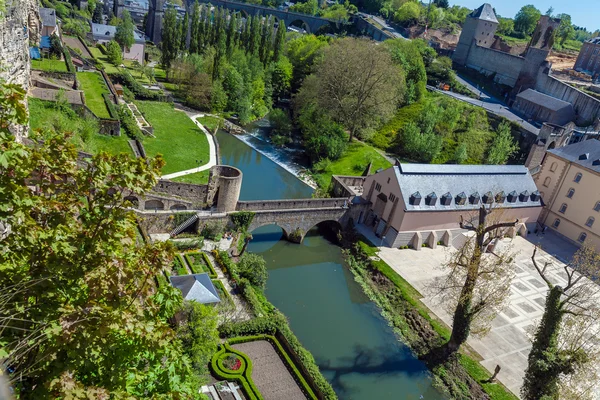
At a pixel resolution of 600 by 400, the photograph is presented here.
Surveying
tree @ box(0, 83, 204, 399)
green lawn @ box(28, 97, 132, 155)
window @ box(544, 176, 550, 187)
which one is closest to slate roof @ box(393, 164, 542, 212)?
window @ box(544, 176, 550, 187)

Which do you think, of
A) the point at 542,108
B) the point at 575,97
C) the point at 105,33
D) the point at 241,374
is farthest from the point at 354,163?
the point at 105,33

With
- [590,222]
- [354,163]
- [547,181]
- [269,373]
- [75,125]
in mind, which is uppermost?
[547,181]

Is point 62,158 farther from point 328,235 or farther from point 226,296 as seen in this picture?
point 328,235

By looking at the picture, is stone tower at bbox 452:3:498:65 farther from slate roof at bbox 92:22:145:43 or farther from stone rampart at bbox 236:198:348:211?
stone rampart at bbox 236:198:348:211

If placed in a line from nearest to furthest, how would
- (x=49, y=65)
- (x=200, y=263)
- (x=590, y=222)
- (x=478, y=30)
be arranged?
(x=200, y=263)
(x=590, y=222)
(x=49, y=65)
(x=478, y=30)

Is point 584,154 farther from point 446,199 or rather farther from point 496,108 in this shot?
point 496,108

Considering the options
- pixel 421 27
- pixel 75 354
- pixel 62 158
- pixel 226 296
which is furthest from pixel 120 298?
pixel 421 27
